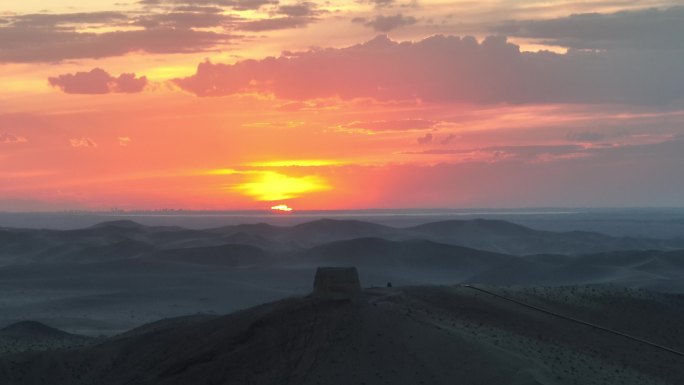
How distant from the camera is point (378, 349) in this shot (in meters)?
25.7

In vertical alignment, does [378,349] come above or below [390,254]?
below

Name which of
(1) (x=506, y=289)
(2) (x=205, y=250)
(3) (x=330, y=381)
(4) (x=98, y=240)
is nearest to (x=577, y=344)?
(1) (x=506, y=289)

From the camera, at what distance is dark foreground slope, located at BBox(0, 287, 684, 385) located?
24953 mm

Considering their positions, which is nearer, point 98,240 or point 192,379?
point 192,379

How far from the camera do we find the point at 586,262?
85250 millimetres

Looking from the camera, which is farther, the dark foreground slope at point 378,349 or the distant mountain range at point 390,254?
the distant mountain range at point 390,254

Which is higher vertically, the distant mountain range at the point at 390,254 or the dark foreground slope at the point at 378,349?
the distant mountain range at the point at 390,254

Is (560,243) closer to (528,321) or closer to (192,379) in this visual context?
(528,321)

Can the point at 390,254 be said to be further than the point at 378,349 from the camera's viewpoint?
Yes

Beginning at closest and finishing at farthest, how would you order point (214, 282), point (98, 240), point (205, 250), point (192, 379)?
point (192, 379) → point (214, 282) → point (205, 250) → point (98, 240)

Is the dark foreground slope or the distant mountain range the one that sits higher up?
the distant mountain range

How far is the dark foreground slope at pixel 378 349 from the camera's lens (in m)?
25.0

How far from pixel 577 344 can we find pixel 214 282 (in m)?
47.2

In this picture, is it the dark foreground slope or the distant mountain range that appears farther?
the distant mountain range
